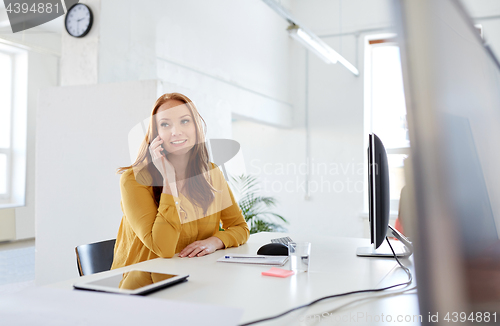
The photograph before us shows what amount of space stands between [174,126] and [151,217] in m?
0.45

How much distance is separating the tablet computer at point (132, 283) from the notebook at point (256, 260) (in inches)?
12.4

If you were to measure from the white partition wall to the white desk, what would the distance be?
1.44m

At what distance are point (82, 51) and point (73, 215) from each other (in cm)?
125

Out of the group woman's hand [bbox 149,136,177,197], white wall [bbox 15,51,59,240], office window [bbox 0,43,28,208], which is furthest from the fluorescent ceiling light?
office window [bbox 0,43,28,208]

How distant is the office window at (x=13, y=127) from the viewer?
5812 millimetres

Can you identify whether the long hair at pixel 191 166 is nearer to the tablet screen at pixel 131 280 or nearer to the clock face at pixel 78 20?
the tablet screen at pixel 131 280

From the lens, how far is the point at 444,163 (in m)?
0.19

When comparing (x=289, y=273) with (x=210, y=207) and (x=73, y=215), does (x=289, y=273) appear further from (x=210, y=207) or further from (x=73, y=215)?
(x=73, y=215)

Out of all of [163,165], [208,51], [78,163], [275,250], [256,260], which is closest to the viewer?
[256,260]

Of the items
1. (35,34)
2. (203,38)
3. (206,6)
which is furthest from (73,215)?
(35,34)

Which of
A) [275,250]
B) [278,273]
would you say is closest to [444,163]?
[278,273]

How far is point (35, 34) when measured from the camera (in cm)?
595

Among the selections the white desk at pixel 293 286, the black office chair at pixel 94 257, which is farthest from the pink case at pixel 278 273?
the black office chair at pixel 94 257

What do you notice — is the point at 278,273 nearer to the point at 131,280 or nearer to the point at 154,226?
the point at 131,280
